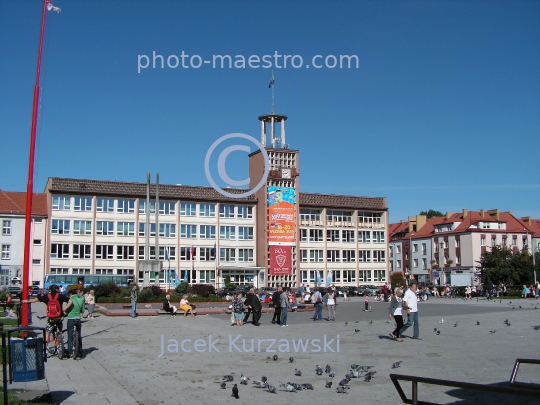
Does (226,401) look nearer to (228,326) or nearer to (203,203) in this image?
(228,326)

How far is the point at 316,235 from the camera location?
81.6 m

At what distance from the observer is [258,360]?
13.7 m

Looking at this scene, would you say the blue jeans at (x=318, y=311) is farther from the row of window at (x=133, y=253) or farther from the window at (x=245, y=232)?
the window at (x=245, y=232)

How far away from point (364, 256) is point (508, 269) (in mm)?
24184

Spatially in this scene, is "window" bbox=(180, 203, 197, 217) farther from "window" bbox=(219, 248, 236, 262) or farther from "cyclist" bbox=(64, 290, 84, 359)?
"cyclist" bbox=(64, 290, 84, 359)

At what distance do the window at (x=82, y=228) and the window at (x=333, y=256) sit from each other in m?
32.4

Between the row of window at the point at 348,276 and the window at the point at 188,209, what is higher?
the window at the point at 188,209

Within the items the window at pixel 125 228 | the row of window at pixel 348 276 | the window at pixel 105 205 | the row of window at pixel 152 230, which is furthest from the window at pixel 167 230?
the row of window at pixel 348 276

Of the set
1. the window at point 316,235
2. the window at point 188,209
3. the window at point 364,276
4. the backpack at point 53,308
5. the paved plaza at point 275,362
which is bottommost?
the paved plaza at point 275,362

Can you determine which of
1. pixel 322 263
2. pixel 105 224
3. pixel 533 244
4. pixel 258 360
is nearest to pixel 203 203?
pixel 105 224

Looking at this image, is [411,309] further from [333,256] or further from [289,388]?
[333,256]

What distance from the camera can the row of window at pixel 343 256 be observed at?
8038 cm

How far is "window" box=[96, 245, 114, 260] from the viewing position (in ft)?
226

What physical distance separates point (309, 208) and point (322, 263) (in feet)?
25.7
